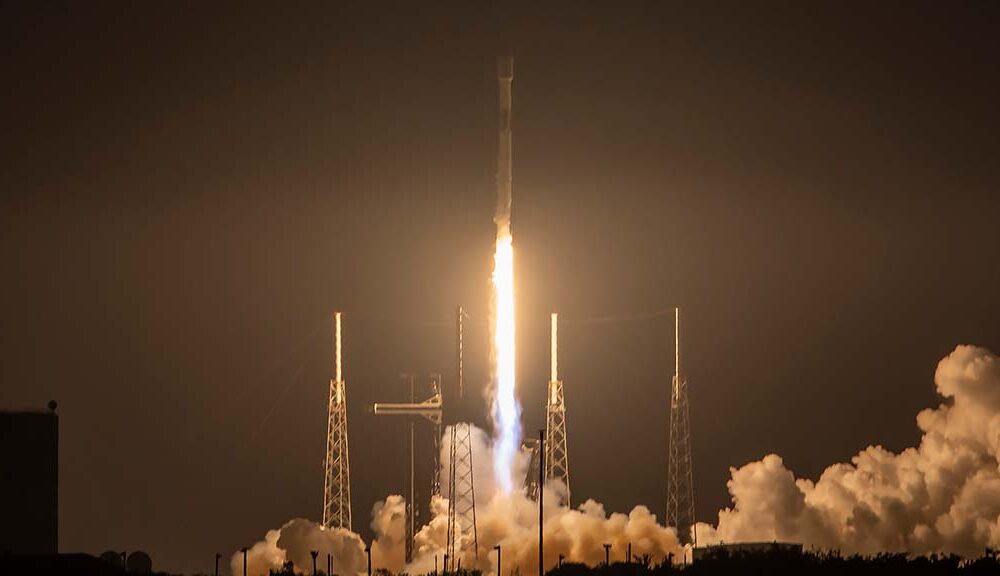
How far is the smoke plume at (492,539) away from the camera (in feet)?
509

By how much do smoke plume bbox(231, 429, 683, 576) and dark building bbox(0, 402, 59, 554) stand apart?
18.7 m

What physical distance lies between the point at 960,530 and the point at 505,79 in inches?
1193

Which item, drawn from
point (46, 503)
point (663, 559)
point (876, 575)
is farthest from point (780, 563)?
point (46, 503)

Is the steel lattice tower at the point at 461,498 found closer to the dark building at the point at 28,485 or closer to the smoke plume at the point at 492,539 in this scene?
the smoke plume at the point at 492,539

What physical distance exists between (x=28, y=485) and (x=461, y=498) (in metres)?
29.2

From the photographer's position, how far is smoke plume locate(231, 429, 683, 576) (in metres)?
155

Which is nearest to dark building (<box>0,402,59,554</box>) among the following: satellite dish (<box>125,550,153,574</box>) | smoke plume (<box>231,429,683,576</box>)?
satellite dish (<box>125,550,153,574</box>)

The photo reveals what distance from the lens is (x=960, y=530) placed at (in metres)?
163

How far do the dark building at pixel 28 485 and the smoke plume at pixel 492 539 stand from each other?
18709 mm

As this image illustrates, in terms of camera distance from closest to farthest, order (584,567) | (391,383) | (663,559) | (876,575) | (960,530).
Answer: (876,575)
(584,567)
(663,559)
(960,530)
(391,383)

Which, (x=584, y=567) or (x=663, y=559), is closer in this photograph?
(x=584, y=567)

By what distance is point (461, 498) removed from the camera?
164250mm

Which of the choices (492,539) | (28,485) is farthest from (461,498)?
(28,485)

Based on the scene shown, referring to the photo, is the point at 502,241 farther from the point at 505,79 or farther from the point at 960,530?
the point at 960,530
